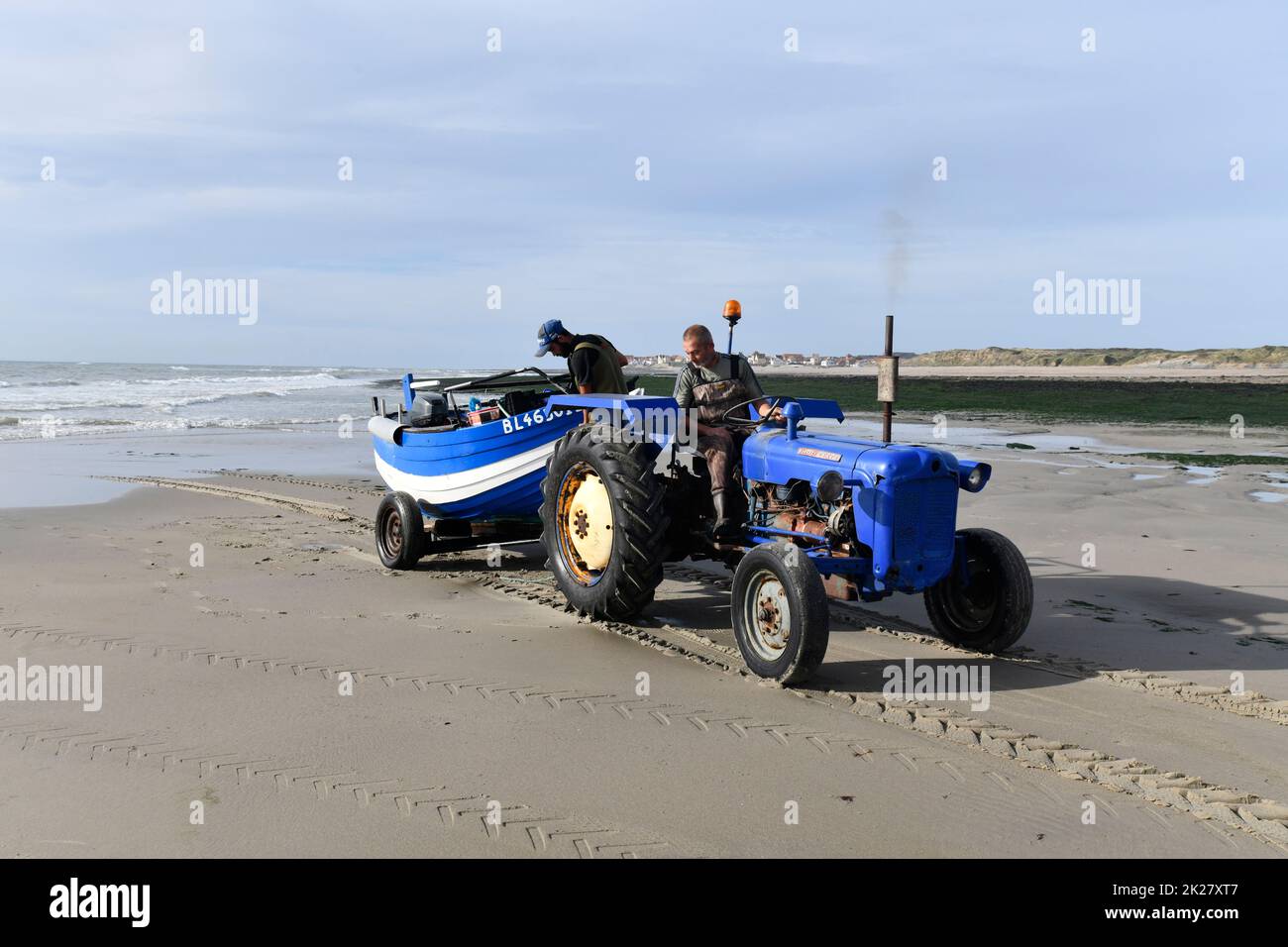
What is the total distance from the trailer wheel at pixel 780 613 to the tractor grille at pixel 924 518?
0.56m

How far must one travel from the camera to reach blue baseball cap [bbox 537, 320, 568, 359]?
841 centimetres

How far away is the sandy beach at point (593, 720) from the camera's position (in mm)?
3658

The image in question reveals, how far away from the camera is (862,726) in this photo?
473 centimetres

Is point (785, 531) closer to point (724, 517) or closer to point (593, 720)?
point (724, 517)

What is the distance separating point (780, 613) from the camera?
17.9 feet

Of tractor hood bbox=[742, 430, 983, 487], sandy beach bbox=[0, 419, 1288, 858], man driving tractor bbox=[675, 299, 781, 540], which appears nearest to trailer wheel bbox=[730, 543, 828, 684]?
sandy beach bbox=[0, 419, 1288, 858]

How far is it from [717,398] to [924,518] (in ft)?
5.07

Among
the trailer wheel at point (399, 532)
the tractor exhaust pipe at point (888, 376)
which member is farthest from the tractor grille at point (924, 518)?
the trailer wheel at point (399, 532)

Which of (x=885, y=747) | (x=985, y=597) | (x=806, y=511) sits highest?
(x=806, y=511)

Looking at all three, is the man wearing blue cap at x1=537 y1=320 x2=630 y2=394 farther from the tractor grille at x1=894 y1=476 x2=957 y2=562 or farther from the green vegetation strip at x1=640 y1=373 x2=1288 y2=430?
the green vegetation strip at x1=640 y1=373 x2=1288 y2=430

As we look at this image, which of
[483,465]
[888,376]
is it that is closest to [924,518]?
[888,376]

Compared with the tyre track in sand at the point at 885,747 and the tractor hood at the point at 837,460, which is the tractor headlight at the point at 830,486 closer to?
the tractor hood at the point at 837,460

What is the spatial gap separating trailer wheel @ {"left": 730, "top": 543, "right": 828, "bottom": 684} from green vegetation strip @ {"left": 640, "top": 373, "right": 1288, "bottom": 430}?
17176mm

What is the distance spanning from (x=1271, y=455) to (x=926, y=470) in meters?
14.5
